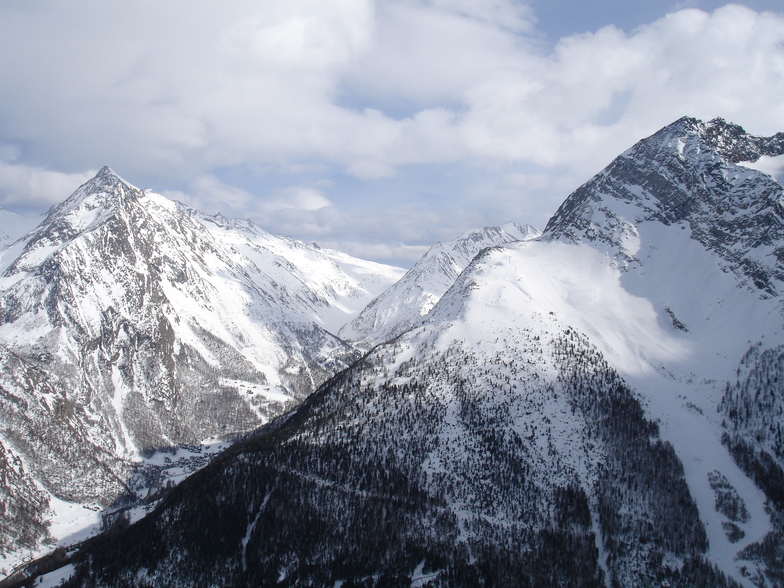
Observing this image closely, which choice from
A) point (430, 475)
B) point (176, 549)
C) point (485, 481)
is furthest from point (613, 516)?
point (176, 549)

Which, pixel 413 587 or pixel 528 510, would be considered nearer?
pixel 413 587

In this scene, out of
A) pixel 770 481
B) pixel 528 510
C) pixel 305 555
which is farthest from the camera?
pixel 770 481

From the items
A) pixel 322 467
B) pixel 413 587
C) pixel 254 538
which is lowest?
pixel 413 587

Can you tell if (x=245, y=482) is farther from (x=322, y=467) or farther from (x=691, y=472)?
(x=691, y=472)

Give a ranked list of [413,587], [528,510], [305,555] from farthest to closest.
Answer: [528,510]
[305,555]
[413,587]

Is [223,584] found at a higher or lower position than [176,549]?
lower

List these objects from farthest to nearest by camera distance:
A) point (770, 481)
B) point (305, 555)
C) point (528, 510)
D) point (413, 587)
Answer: point (770, 481)
point (528, 510)
point (305, 555)
point (413, 587)

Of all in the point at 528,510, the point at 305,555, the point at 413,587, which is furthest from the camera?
the point at 528,510

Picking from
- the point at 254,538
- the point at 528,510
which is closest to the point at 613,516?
the point at 528,510

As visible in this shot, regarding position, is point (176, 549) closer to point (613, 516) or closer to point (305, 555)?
point (305, 555)
